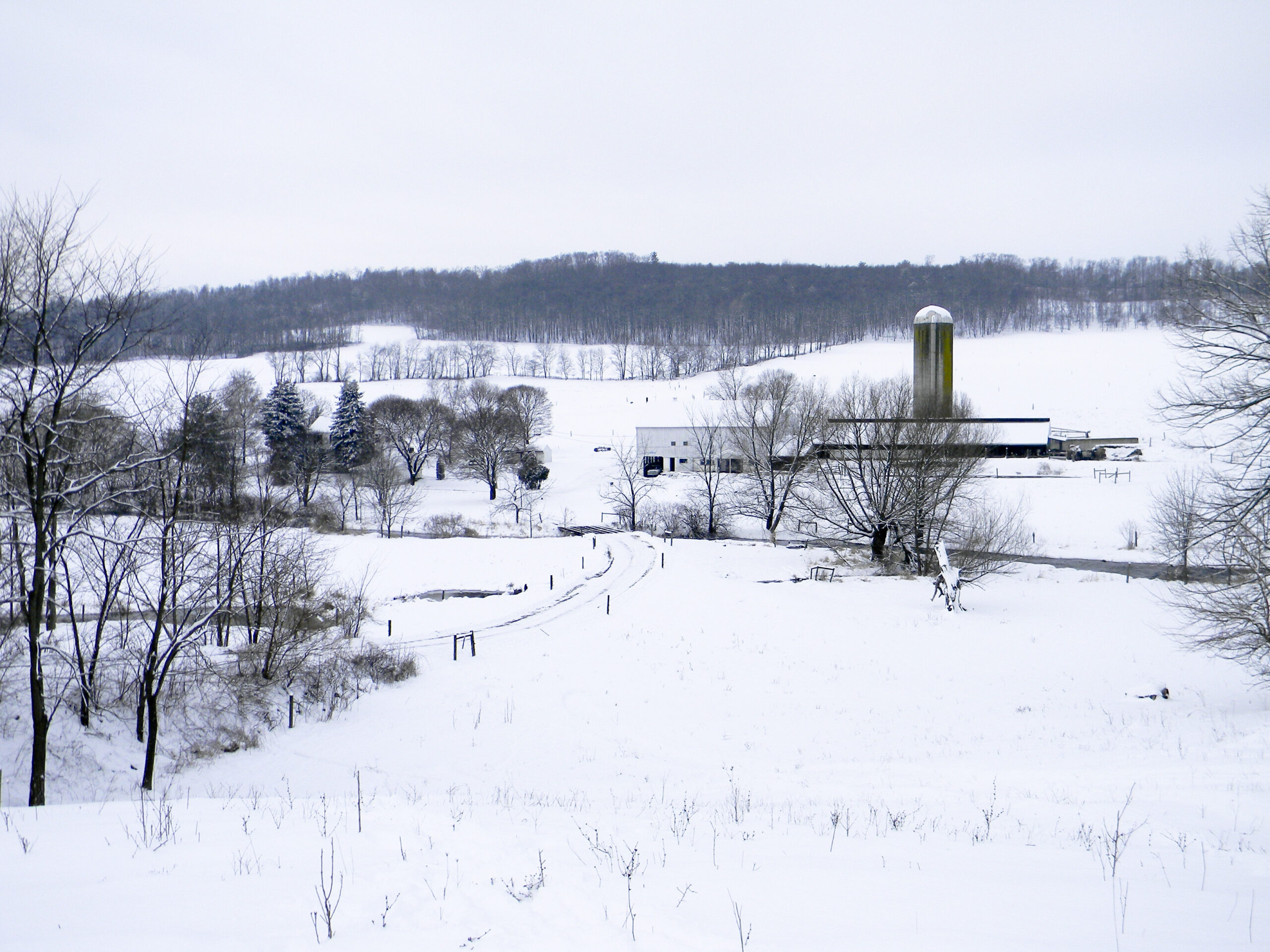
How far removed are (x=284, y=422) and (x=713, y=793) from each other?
58.7 metres

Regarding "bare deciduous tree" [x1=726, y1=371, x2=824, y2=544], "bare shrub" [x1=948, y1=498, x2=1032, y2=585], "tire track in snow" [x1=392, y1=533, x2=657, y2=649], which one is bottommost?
"tire track in snow" [x1=392, y1=533, x2=657, y2=649]

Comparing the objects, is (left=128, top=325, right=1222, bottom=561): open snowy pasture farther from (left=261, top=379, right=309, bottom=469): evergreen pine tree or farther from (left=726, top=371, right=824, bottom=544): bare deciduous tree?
(left=261, top=379, right=309, bottom=469): evergreen pine tree

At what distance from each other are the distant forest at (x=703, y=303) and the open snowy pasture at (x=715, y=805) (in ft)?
347

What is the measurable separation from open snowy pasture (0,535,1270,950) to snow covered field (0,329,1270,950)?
0.05 meters

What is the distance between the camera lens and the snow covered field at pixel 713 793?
514cm

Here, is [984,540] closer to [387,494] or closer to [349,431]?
[387,494]

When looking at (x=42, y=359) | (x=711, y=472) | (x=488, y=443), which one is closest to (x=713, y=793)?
(x=42, y=359)

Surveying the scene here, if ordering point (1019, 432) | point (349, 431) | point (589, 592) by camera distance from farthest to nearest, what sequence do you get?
point (1019, 432) → point (349, 431) → point (589, 592)

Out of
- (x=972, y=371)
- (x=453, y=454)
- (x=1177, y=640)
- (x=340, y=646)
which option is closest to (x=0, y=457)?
(x=340, y=646)

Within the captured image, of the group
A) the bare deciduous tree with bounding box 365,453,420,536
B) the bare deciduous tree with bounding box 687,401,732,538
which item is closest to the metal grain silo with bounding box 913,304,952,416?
the bare deciduous tree with bounding box 687,401,732,538

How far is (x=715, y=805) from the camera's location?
946 centimetres

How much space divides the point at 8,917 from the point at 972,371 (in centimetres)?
11420

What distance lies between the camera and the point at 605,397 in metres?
97.0

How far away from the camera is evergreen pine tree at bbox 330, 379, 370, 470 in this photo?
2366 inches
